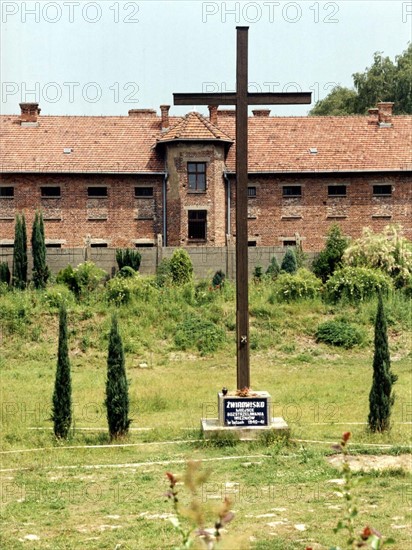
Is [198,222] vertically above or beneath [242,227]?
above

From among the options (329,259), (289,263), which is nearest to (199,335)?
(289,263)

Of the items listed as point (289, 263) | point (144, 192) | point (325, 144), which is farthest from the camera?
point (325, 144)

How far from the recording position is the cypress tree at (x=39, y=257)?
35.2 m

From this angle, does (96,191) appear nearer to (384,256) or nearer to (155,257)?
(155,257)

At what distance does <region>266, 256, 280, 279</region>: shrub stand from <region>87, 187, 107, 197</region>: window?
8.98 metres

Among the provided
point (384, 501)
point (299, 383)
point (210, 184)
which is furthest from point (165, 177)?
point (384, 501)

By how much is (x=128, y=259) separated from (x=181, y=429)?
1921cm

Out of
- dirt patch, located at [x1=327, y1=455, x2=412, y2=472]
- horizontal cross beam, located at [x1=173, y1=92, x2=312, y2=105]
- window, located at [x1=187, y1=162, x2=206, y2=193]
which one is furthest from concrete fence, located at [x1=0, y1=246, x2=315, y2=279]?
dirt patch, located at [x1=327, y1=455, x2=412, y2=472]

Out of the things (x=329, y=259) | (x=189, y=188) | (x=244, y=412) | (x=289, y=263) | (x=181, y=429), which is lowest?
(x=181, y=429)

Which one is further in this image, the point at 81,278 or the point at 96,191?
the point at 96,191

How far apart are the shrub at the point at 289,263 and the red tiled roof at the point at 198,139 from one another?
602cm

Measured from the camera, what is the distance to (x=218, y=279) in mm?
35250

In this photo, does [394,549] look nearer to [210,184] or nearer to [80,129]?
[210,184]

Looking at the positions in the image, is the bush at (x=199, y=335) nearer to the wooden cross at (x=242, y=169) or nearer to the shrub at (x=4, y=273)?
the shrub at (x=4, y=273)
